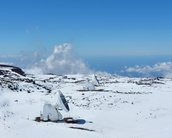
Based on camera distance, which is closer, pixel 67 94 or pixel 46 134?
pixel 46 134

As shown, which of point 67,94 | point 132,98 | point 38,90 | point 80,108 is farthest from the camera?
point 38,90

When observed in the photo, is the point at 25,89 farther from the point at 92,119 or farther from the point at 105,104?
the point at 92,119

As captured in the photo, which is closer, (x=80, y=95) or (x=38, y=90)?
(x=80, y=95)

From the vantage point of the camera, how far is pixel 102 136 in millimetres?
36594

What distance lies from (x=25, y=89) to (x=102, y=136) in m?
34.8

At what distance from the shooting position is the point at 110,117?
47594 mm

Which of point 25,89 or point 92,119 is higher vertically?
point 25,89

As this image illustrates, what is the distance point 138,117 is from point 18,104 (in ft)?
57.1

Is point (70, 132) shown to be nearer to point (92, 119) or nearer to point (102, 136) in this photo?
point (102, 136)

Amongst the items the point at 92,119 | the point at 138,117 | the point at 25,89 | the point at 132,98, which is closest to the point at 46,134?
the point at 92,119

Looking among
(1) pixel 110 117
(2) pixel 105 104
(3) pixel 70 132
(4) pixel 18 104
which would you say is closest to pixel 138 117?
(1) pixel 110 117

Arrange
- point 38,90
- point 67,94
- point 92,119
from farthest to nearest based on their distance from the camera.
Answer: point 38,90
point 67,94
point 92,119

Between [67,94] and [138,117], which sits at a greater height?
[67,94]

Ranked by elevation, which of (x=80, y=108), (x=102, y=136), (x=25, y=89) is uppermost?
(x=25, y=89)
